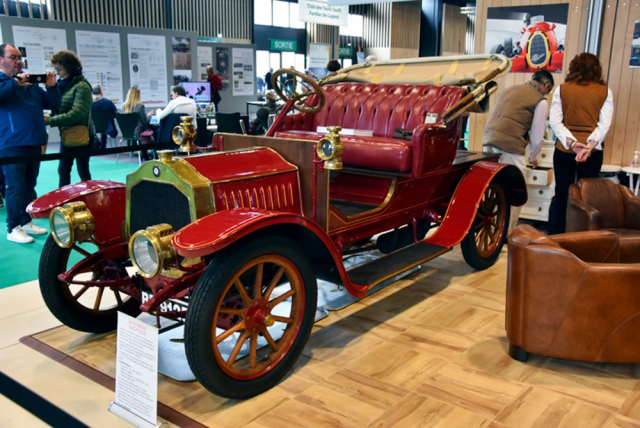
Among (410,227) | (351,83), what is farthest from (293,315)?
(351,83)

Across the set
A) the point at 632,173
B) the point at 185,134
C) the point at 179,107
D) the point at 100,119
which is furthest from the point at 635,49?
the point at 100,119

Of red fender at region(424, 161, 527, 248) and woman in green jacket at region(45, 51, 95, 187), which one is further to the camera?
woman in green jacket at region(45, 51, 95, 187)

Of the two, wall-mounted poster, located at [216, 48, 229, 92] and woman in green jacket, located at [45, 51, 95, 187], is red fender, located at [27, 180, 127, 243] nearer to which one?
woman in green jacket, located at [45, 51, 95, 187]

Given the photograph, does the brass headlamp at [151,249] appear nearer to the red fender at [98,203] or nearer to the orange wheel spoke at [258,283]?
the orange wheel spoke at [258,283]

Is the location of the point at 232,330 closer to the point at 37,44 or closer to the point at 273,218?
the point at 273,218

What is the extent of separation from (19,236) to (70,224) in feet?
9.20

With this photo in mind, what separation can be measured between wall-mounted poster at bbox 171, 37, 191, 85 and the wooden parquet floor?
9.60 metres

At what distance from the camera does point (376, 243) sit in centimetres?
412

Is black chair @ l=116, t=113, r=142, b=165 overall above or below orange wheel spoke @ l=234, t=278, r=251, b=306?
above

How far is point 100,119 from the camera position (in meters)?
8.70

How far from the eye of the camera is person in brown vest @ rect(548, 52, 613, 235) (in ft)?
15.1

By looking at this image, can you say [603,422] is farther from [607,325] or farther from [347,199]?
[347,199]

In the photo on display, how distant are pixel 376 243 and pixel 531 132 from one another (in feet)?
6.33

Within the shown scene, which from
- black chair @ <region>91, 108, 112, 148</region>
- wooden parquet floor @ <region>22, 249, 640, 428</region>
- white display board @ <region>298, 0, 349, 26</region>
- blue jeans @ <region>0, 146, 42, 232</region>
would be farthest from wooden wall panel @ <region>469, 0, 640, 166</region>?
white display board @ <region>298, 0, 349, 26</region>
